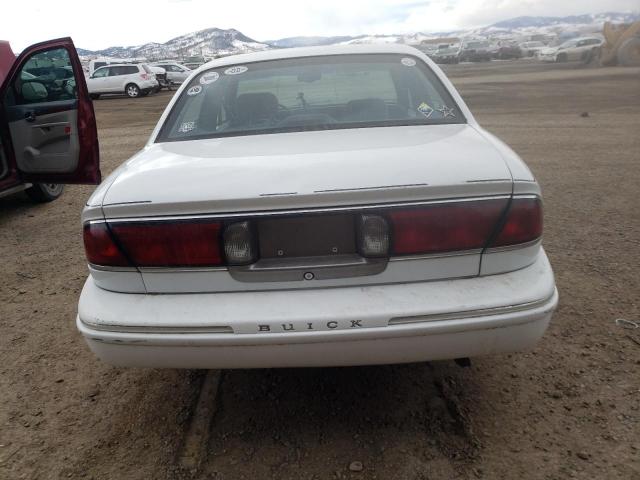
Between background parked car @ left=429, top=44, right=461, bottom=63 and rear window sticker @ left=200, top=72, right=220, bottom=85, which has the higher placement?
rear window sticker @ left=200, top=72, right=220, bottom=85

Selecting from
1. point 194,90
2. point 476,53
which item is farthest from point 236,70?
point 476,53

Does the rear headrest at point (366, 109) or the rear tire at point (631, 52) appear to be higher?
the rear headrest at point (366, 109)

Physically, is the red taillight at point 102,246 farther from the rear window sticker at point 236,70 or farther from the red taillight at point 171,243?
the rear window sticker at point 236,70

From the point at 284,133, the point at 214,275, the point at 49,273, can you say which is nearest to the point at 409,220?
the point at 214,275

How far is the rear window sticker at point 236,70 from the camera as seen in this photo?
3025 millimetres

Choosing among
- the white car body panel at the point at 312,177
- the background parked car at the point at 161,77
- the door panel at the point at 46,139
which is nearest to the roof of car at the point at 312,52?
the white car body panel at the point at 312,177

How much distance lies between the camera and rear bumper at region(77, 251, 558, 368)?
5.81 ft

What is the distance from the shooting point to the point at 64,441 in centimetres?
221

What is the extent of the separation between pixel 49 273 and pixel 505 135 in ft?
25.1

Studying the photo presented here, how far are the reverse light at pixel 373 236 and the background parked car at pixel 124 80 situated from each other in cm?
2339

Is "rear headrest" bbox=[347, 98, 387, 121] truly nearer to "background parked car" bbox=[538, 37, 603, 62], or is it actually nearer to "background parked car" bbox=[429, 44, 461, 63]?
"background parked car" bbox=[538, 37, 603, 62]

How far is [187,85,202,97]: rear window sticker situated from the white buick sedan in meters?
1.10

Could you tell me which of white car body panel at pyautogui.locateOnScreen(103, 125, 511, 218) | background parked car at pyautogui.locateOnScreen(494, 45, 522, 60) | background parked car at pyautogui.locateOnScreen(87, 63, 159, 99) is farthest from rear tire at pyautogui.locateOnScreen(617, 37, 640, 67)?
white car body panel at pyautogui.locateOnScreen(103, 125, 511, 218)

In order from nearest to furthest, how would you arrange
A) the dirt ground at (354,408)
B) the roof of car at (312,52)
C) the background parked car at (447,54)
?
the dirt ground at (354,408)
the roof of car at (312,52)
the background parked car at (447,54)
